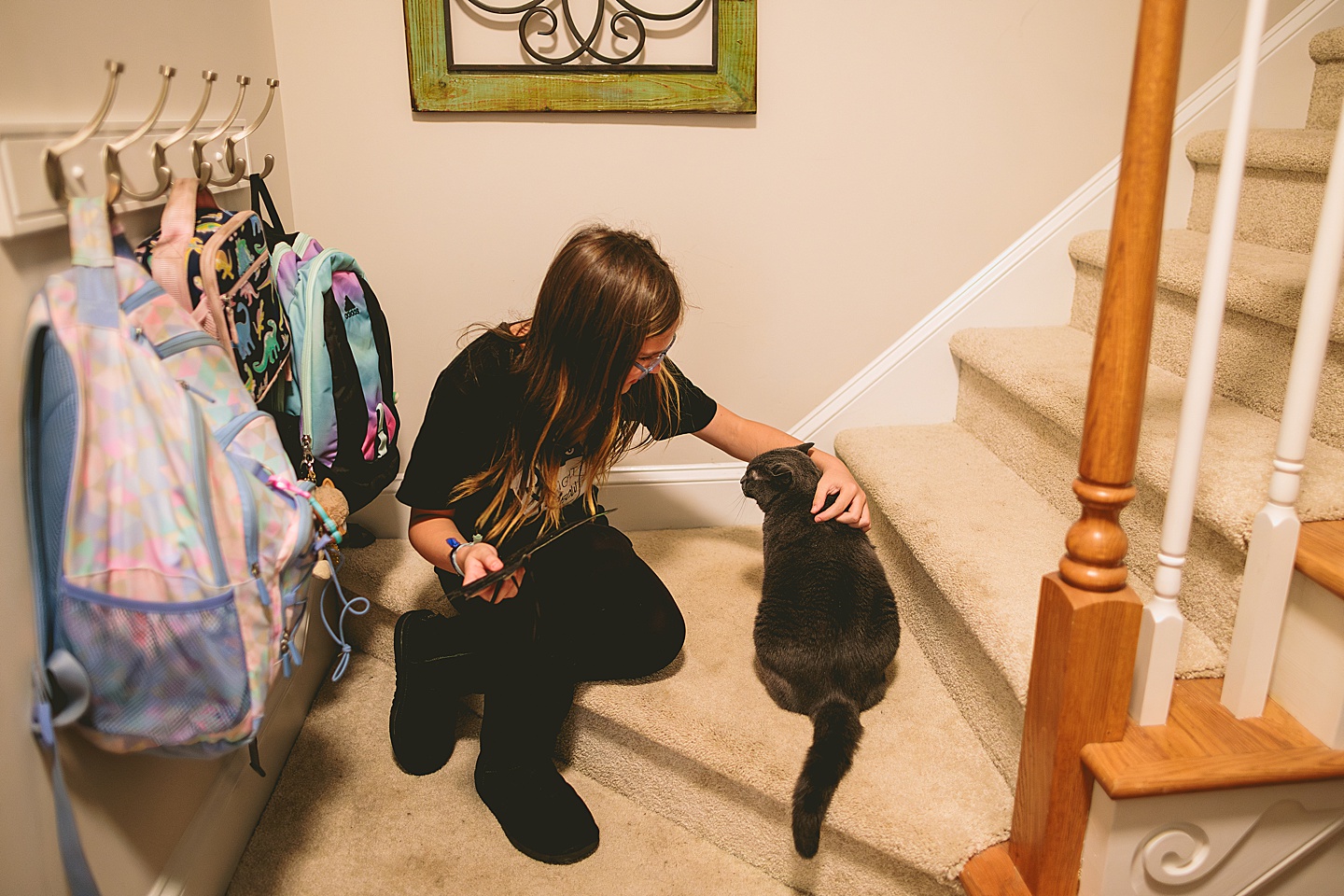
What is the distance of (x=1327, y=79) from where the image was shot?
1.79 meters

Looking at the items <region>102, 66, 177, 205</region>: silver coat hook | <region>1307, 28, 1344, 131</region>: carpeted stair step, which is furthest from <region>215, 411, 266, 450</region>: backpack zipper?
<region>1307, 28, 1344, 131</region>: carpeted stair step

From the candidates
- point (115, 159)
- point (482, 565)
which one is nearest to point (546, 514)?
point (482, 565)

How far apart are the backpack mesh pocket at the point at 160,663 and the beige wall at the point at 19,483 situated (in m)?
0.07

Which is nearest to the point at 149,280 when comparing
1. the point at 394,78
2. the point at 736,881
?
the point at 394,78

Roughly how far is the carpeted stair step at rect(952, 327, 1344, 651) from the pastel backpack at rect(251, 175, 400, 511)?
1141 mm

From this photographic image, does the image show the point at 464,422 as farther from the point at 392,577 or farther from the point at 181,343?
the point at 392,577

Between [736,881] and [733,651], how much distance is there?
375mm

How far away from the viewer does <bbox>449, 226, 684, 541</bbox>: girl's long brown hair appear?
1289 mm

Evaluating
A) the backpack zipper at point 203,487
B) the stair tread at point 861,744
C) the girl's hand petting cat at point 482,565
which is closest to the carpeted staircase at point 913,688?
the stair tread at point 861,744

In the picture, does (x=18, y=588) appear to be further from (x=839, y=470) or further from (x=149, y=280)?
(x=839, y=470)

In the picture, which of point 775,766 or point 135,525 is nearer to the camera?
point 135,525

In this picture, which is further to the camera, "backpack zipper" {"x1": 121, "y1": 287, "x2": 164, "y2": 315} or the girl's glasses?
the girl's glasses

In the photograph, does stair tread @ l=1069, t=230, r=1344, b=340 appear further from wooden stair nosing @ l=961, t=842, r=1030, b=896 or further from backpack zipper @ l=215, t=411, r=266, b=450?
backpack zipper @ l=215, t=411, r=266, b=450

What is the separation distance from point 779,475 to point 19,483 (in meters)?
1.03
